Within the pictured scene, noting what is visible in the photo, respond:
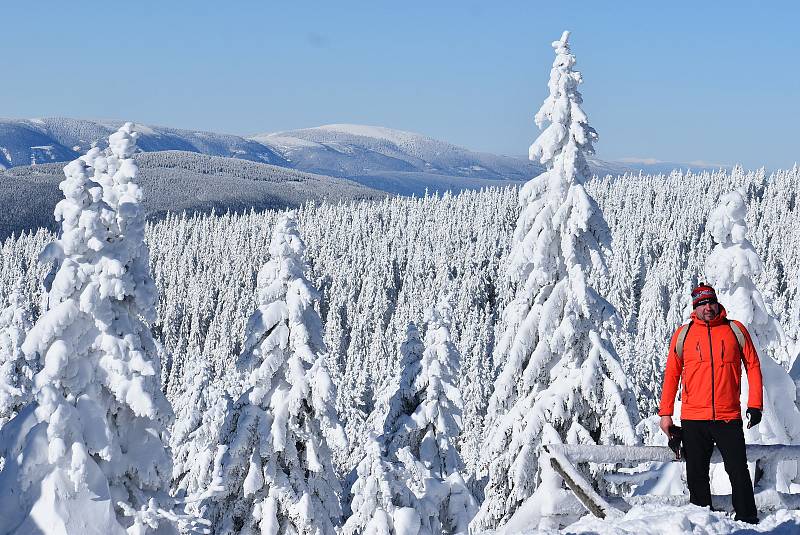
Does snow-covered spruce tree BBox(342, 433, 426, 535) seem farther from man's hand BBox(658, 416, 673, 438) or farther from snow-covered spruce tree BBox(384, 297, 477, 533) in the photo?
man's hand BBox(658, 416, 673, 438)

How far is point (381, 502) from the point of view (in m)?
18.5

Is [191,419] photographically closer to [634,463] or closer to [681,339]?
[634,463]

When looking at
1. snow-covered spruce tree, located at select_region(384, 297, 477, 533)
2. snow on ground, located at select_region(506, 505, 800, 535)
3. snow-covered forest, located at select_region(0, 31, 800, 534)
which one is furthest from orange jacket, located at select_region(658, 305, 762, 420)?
snow-covered spruce tree, located at select_region(384, 297, 477, 533)

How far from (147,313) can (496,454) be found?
7436mm

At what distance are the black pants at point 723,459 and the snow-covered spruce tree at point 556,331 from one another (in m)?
7.17

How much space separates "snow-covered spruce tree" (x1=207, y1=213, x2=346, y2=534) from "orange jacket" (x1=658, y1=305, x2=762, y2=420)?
1047 centimetres

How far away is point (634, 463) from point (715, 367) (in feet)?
4.37

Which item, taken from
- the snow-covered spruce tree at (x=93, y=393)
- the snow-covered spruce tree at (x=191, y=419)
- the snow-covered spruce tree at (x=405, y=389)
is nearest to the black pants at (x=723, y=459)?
the snow-covered spruce tree at (x=93, y=393)

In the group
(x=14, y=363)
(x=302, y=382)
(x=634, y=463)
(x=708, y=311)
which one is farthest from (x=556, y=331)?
(x=14, y=363)

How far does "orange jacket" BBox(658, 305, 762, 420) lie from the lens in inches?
309

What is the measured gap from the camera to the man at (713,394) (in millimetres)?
7832

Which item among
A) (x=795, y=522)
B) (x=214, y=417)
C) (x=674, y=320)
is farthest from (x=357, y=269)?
(x=795, y=522)

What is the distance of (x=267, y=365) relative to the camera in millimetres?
17766

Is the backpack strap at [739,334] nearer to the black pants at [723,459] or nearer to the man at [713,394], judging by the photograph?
the man at [713,394]
